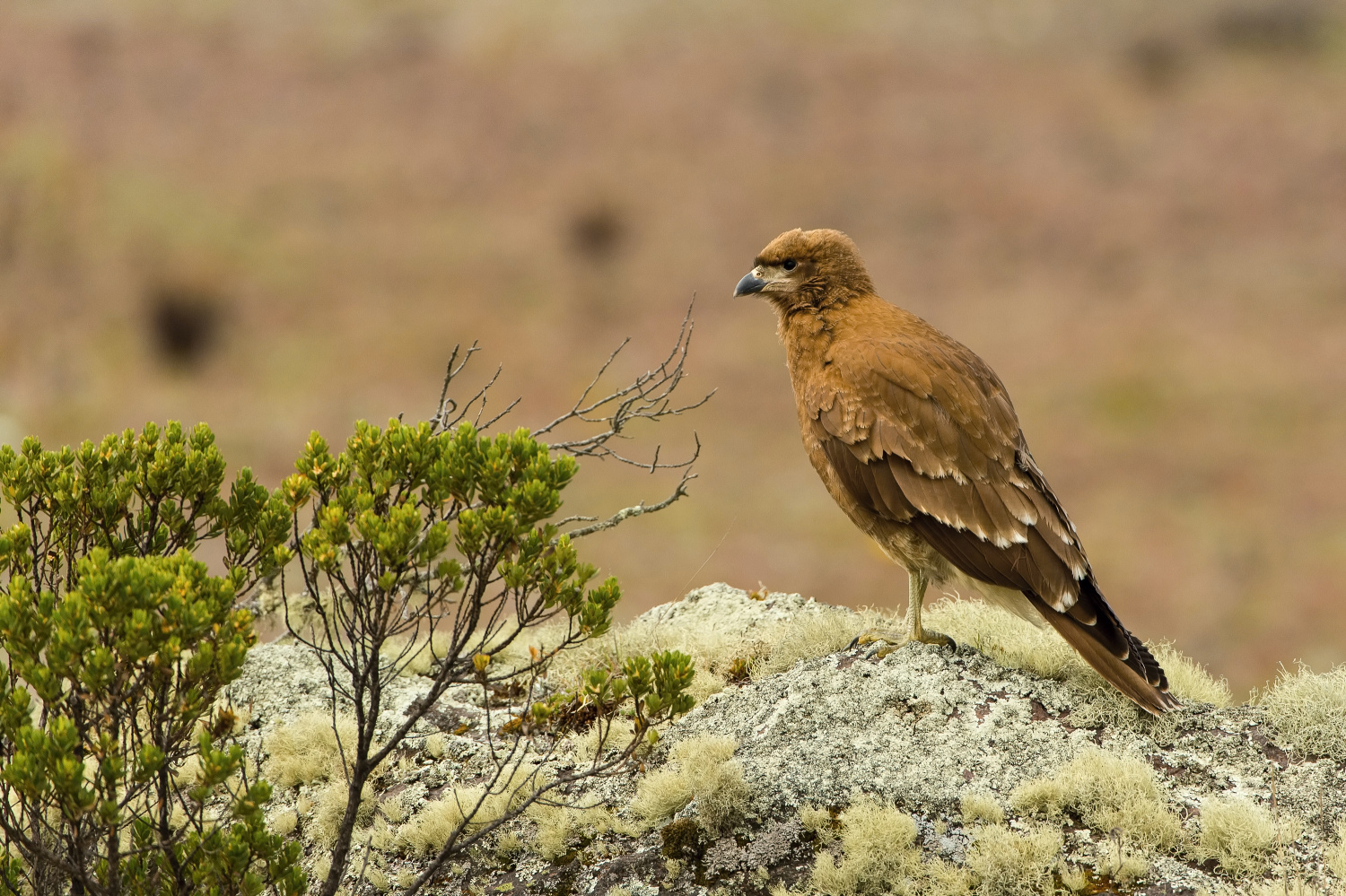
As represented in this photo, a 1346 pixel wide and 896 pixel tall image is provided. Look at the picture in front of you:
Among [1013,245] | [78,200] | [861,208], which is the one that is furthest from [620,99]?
[78,200]

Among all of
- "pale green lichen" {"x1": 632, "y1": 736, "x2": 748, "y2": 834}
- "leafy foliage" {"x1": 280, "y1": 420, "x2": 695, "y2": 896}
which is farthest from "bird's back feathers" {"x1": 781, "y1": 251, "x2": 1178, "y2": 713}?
"leafy foliage" {"x1": 280, "y1": 420, "x2": 695, "y2": 896}

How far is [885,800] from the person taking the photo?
4664 millimetres

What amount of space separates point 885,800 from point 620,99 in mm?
31401

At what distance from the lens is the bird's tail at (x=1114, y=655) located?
487cm

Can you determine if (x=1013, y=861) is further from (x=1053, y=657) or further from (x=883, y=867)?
(x=1053, y=657)

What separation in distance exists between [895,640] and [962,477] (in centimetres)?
99

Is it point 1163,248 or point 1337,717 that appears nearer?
point 1337,717

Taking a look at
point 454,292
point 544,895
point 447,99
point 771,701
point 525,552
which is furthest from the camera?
point 447,99

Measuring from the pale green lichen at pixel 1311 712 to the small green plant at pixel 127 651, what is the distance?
4438 mm

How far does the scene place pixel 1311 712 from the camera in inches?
200

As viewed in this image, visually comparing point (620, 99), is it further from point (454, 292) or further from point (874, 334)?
point (874, 334)

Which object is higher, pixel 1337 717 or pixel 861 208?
pixel 861 208

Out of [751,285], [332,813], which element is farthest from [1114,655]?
[332,813]

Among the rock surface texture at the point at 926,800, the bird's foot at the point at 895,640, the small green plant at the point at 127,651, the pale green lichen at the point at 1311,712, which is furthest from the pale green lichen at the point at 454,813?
the pale green lichen at the point at 1311,712
